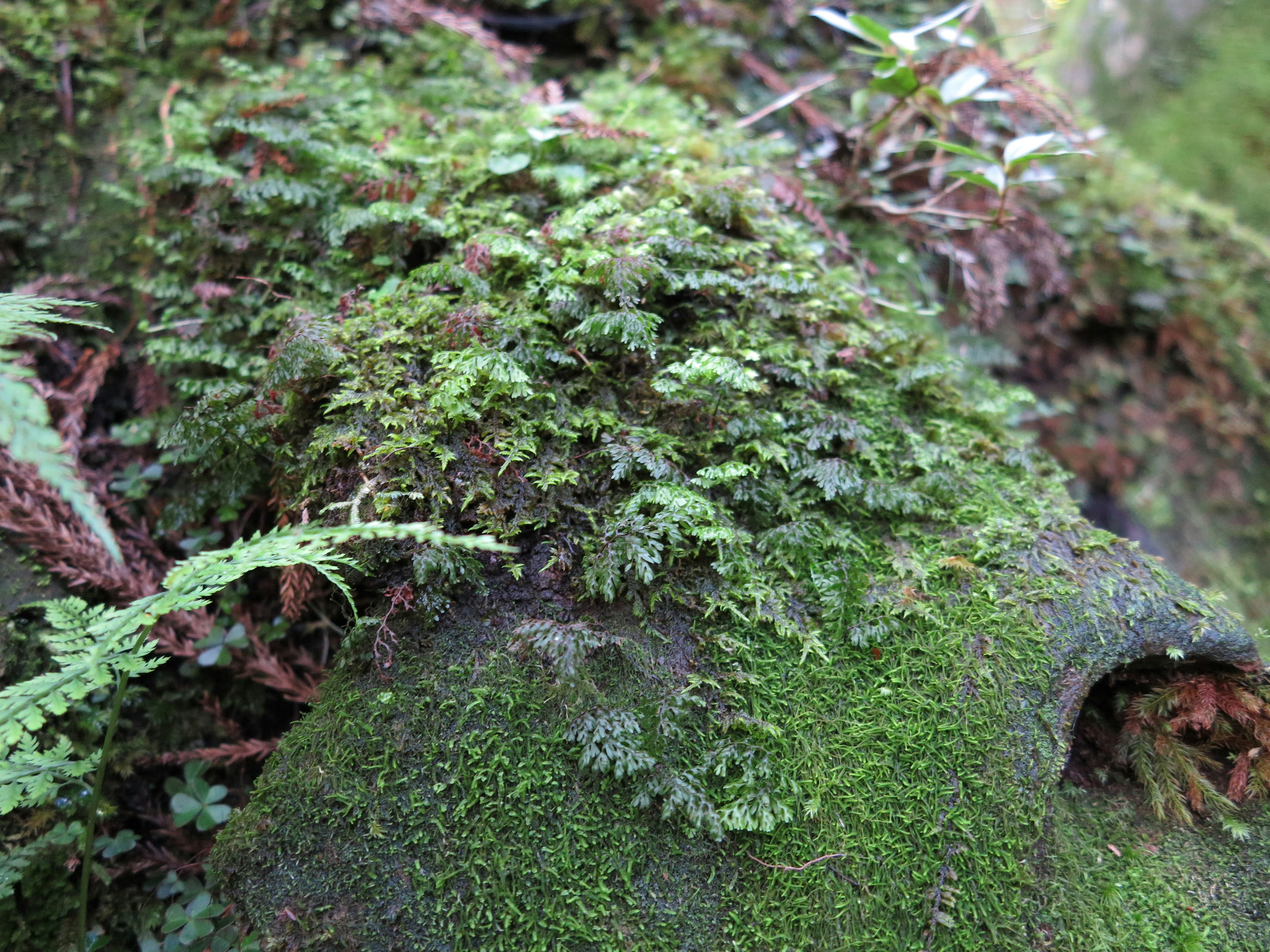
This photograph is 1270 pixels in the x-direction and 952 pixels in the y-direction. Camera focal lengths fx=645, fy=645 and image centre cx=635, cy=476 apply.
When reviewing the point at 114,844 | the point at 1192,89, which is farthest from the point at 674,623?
the point at 1192,89

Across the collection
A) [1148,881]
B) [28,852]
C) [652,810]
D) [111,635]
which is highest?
[111,635]

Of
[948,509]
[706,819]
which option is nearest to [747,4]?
[948,509]

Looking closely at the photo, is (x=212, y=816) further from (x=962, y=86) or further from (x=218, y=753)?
(x=962, y=86)

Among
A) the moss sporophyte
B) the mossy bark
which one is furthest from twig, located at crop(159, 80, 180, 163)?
the mossy bark

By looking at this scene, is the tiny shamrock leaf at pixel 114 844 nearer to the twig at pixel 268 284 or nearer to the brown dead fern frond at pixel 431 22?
the twig at pixel 268 284

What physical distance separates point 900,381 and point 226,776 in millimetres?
3189

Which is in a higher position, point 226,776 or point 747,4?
point 747,4

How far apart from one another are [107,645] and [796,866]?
2.00 metres

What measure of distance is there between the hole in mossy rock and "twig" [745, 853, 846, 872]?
101 cm

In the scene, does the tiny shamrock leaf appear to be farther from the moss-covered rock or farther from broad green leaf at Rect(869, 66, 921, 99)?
broad green leaf at Rect(869, 66, 921, 99)

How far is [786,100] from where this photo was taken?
3570 millimetres

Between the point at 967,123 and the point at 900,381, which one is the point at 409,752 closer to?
the point at 900,381

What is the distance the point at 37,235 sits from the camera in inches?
126

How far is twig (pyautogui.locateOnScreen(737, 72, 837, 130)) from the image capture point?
11.8ft
